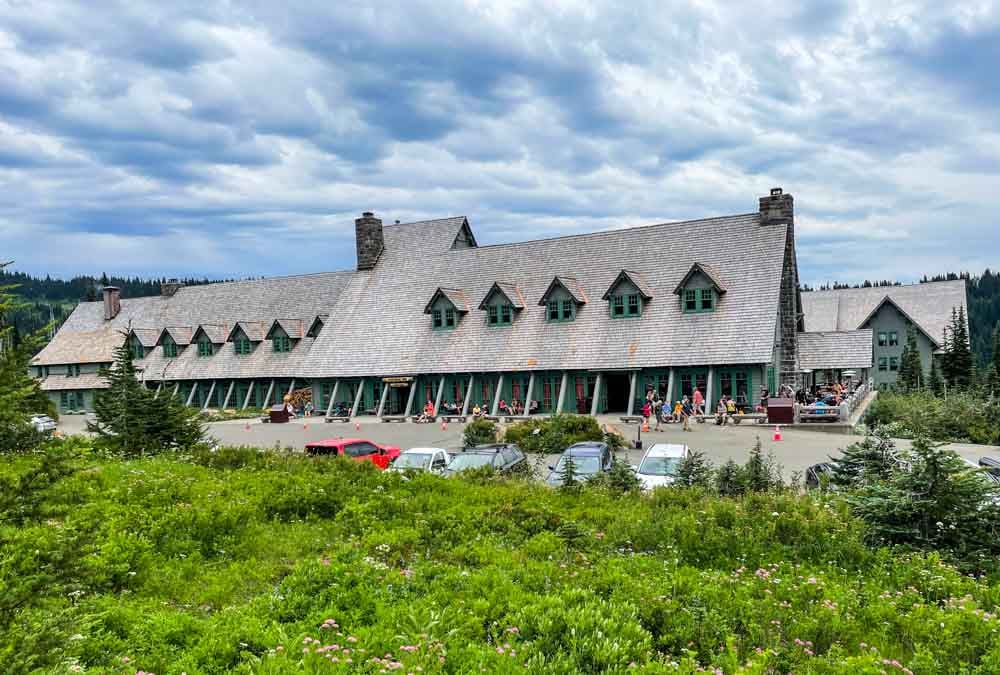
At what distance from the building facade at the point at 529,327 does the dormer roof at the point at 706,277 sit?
0.28 ft

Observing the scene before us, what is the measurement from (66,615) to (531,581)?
5550 mm

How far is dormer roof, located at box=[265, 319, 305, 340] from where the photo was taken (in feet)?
165

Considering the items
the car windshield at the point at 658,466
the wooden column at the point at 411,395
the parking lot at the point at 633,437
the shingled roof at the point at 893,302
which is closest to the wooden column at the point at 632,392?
the parking lot at the point at 633,437

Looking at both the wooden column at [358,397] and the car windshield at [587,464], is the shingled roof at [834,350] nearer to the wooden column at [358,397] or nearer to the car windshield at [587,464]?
the wooden column at [358,397]

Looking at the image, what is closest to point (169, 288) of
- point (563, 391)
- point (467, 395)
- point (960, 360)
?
point (467, 395)

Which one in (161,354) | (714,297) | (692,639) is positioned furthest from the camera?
(161,354)

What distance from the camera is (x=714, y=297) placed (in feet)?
119

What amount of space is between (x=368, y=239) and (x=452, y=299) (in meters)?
11.8

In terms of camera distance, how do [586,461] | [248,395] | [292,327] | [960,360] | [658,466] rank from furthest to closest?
[960,360]
[292,327]
[248,395]
[586,461]
[658,466]

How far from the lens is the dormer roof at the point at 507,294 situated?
1610 inches

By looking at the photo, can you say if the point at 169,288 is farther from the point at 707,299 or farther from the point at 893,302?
the point at 893,302

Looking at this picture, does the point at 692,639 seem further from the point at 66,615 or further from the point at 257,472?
the point at 257,472

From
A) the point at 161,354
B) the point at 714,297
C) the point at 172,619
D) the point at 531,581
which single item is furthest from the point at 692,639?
the point at 161,354

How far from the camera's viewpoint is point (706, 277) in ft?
119
